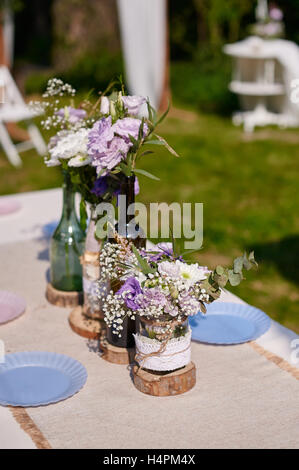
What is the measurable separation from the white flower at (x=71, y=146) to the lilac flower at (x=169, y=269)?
0.47 m

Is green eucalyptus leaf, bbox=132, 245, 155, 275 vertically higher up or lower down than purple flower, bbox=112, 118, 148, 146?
lower down

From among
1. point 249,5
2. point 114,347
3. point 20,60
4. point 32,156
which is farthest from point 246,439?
point 20,60

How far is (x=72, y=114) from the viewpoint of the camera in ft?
6.41

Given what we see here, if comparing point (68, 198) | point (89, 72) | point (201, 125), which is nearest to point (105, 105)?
point (68, 198)

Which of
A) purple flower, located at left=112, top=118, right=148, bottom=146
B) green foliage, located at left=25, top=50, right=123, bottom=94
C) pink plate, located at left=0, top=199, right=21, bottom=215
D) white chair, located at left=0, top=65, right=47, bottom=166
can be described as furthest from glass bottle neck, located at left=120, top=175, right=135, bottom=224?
green foliage, located at left=25, top=50, right=123, bottom=94

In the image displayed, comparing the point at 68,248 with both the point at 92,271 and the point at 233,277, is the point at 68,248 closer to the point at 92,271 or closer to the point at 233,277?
the point at 92,271

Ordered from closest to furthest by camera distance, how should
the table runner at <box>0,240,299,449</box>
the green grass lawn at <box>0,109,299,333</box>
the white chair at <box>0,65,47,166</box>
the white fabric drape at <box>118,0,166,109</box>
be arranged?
the table runner at <box>0,240,299,449</box>, the green grass lawn at <box>0,109,299,333</box>, the white chair at <box>0,65,47,166</box>, the white fabric drape at <box>118,0,166,109</box>

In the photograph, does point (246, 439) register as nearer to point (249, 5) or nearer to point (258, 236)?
point (258, 236)

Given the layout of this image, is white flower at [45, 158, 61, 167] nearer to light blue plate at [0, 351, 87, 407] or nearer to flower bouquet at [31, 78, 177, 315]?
flower bouquet at [31, 78, 177, 315]

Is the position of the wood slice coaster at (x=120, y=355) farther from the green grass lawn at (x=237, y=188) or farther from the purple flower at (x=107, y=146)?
the green grass lawn at (x=237, y=188)

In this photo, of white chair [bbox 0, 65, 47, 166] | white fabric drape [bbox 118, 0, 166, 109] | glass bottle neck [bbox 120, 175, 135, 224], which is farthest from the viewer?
white fabric drape [bbox 118, 0, 166, 109]

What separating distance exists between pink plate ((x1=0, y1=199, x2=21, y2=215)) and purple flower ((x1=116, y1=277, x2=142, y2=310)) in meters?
1.39

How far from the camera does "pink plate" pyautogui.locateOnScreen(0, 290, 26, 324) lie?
198 centimetres
